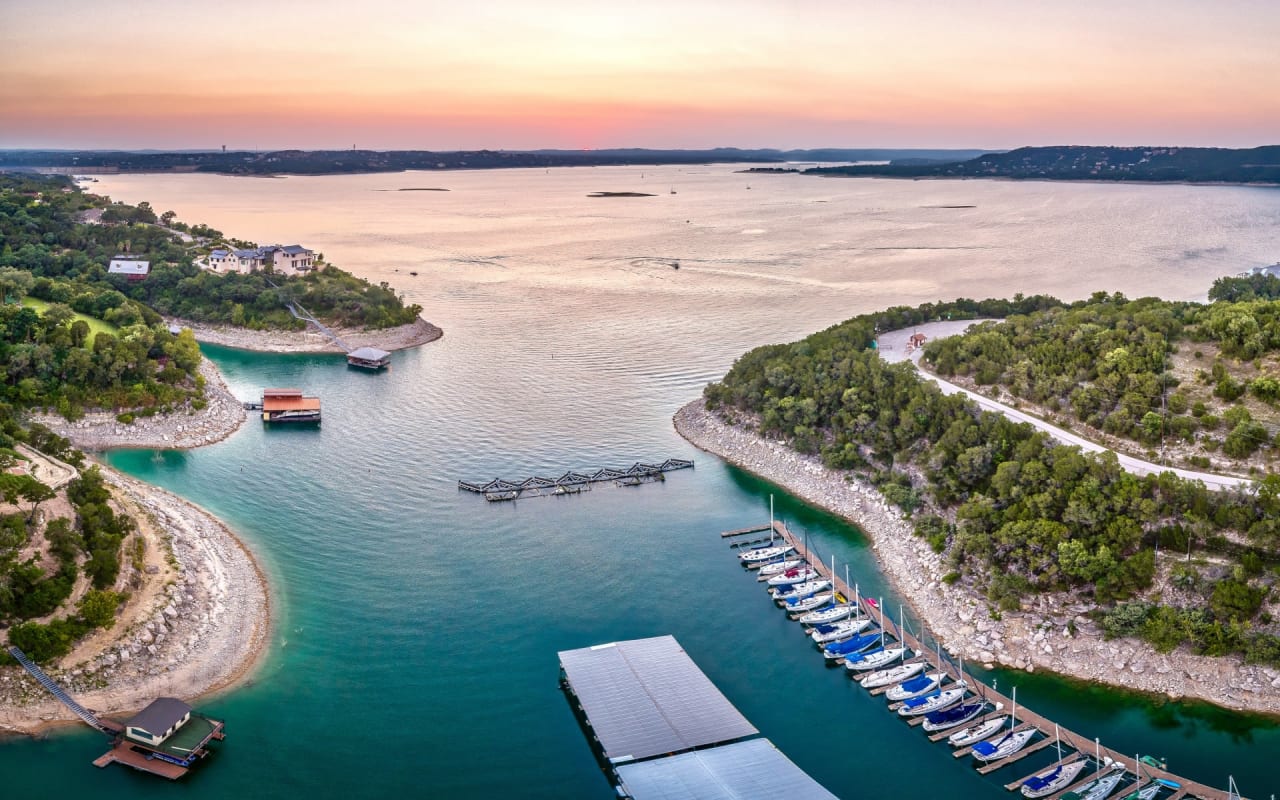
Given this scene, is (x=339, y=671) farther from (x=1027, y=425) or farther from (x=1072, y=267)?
(x=1072, y=267)

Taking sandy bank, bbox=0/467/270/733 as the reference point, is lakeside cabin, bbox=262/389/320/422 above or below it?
above

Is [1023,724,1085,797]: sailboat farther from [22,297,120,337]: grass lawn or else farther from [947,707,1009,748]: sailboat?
[22,297,120,337]: grass lawn

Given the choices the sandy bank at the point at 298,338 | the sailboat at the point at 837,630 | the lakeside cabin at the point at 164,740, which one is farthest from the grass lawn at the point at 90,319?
the sailboat at the point at 837,630

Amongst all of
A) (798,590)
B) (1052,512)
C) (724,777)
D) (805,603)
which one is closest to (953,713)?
(805,603)

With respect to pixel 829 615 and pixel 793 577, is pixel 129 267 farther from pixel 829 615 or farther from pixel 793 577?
pixel 829 615

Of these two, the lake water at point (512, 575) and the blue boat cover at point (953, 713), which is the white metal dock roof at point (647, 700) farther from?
the blue boat cover at point (953, 713)

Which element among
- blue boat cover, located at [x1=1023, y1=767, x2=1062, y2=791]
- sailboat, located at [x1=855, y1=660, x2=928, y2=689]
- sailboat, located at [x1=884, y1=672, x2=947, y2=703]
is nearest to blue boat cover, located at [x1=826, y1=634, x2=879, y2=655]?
sailboat, located at [x1=855, y1=660, x2=928, y2=689]

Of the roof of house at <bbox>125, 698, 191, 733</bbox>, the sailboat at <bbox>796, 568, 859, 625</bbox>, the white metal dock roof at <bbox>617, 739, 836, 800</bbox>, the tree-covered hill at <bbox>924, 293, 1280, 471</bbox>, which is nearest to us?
the white metal dock roof at <bbox>617, 739, 836, 800</bbox>
